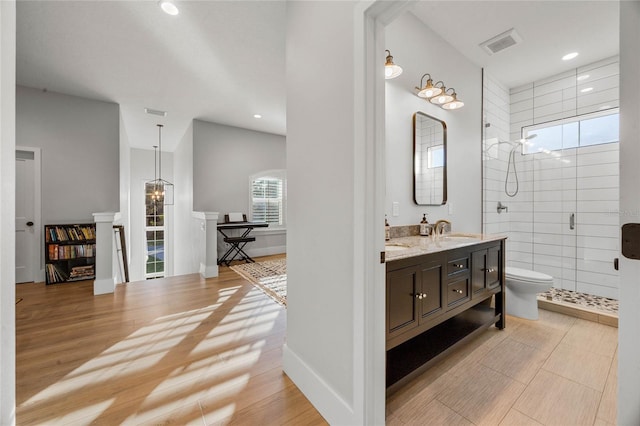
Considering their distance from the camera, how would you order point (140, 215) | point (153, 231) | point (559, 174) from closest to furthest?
1. point (559, 174)
2. point (140, 215)
3. point (153, 231)

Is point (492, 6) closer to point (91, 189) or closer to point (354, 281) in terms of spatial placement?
point (354, 281)

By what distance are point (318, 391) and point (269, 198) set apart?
492 cm

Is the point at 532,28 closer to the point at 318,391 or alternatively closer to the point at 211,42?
the point at 211,42

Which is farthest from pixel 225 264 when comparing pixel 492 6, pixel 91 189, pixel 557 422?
pixel 492 6

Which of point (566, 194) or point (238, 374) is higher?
point (566, 194)

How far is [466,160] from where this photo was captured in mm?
2932

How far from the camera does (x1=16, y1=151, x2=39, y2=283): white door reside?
3.73m

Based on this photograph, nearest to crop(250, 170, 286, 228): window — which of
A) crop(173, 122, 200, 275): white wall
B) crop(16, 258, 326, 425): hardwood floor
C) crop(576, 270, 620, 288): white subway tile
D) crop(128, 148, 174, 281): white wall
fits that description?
crop(173, 122, 200, 275): white wall

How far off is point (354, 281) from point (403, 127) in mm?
1733

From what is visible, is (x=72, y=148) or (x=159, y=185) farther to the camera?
Result: (x=159, y=185)

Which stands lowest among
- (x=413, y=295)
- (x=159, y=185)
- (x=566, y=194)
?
(x=413, y=295)

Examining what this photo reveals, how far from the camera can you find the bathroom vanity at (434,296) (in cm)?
144

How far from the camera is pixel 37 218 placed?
375 centimetres
